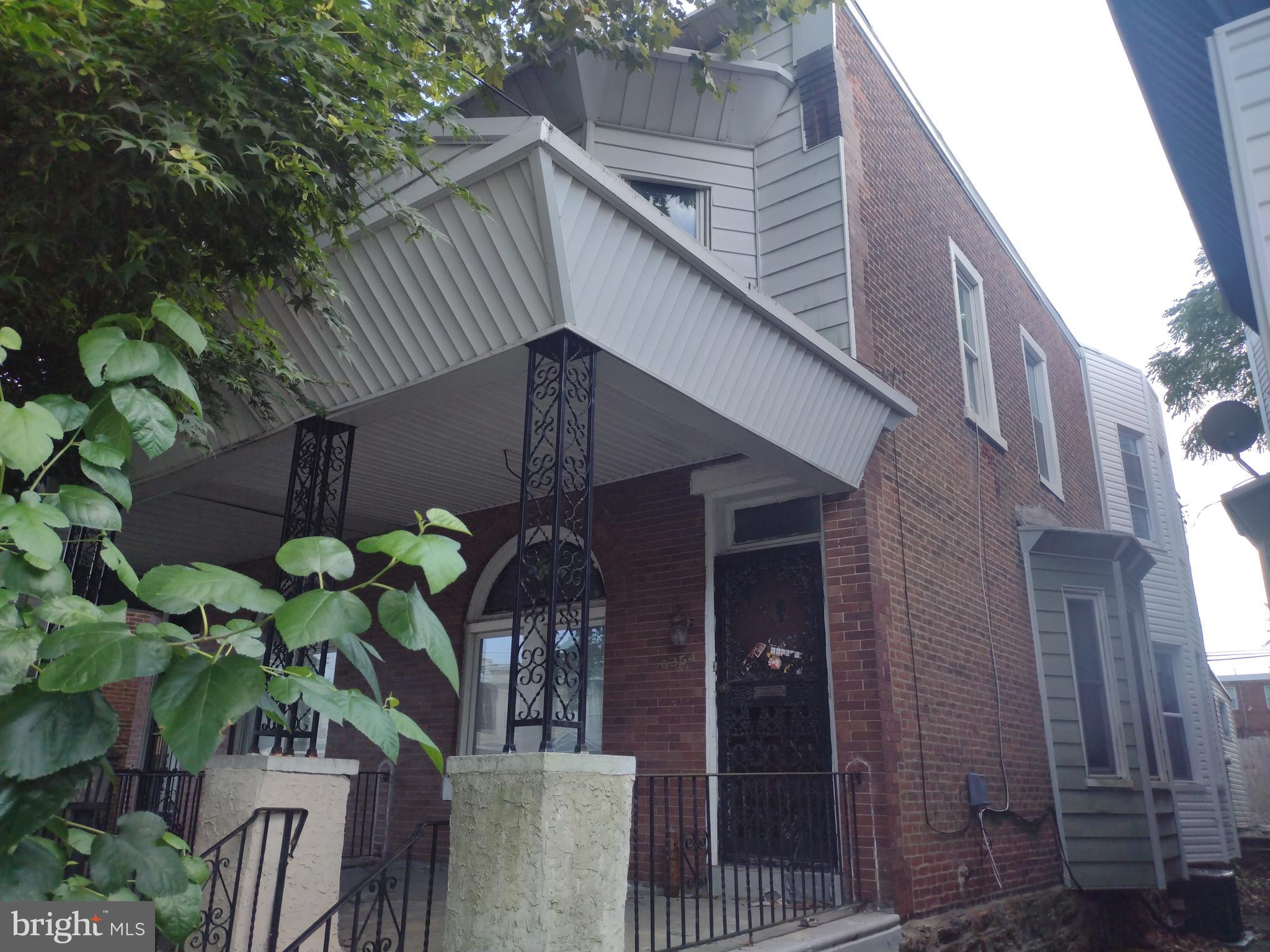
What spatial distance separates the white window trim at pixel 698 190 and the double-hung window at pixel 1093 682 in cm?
502

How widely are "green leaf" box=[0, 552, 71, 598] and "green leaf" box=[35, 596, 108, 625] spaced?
17mm

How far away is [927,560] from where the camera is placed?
750cm

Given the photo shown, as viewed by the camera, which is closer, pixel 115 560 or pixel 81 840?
pixel 81 840

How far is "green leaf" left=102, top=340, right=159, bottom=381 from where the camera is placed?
1614 mm

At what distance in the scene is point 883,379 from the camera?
734cm

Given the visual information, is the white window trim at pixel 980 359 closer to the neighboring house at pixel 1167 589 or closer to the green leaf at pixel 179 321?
the neighboring house at pixel 1167 589

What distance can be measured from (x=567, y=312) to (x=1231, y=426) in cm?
537

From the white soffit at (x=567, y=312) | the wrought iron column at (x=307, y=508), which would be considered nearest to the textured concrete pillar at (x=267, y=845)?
the wrought iron column at (x=307, y=508)

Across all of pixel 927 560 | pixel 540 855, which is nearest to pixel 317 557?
pixel 540 855

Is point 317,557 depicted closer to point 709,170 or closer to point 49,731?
point 49,731

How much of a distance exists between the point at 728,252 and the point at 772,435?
241 cm

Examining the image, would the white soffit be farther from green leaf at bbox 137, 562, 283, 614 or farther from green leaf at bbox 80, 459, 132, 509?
green leaf at bbox 137, 562, 283, 614

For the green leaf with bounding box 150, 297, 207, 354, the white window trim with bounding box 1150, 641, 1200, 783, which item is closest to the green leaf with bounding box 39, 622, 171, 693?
the green leaf with bounding box 150, 297, 207, 354

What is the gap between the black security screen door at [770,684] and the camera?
261 inches
